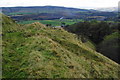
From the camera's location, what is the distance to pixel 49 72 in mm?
9586

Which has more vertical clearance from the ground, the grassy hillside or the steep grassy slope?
the steep grassy slope

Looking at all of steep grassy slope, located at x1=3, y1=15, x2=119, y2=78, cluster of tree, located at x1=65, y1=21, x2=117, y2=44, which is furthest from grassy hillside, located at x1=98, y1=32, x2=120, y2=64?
steep grassy slope, located at x1=3, y1=15, x2=119, y2=78

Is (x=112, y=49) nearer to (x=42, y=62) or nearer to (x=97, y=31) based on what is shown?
(x=97, y=31)

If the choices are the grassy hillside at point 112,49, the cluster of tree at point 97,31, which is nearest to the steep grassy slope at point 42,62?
the grassy hillside at point 112,49

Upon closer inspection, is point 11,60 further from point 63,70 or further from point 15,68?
point 63,70

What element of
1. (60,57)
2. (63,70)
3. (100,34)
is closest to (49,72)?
(63,70)

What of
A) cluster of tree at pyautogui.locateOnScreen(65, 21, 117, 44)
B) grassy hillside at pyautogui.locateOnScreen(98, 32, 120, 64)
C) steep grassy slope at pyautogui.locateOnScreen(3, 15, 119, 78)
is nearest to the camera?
steep grassy slope at pyautogui.locateOnScreen(3, 15, 119, 78)

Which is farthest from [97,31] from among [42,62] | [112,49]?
[42,62]

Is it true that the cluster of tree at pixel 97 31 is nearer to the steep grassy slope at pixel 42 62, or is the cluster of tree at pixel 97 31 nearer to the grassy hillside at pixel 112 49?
the grassy hillside at pixel 112 49

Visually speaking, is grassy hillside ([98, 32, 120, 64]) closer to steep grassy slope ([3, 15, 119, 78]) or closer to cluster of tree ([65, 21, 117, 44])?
cluster of tree ([65, 21, 117, 44])

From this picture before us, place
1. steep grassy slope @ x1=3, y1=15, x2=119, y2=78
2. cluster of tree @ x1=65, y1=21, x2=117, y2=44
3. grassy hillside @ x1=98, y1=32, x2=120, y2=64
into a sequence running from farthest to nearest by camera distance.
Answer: cluster of tree @ x1=65, y1=21, x2=117, y2=44 < grassy hillside @ x1=98, y1=32, x2=120, y2=64 < steep grassy slope @ x1=3, y1=15, x2=119, y2=78

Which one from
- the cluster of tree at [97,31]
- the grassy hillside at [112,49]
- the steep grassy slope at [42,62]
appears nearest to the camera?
the steep grassy slope at [42,62]

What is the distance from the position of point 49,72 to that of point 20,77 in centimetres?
189

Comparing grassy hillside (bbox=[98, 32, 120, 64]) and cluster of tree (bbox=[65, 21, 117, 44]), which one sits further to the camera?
cluster of tree (bbox=[65, 21, 117, 44])
